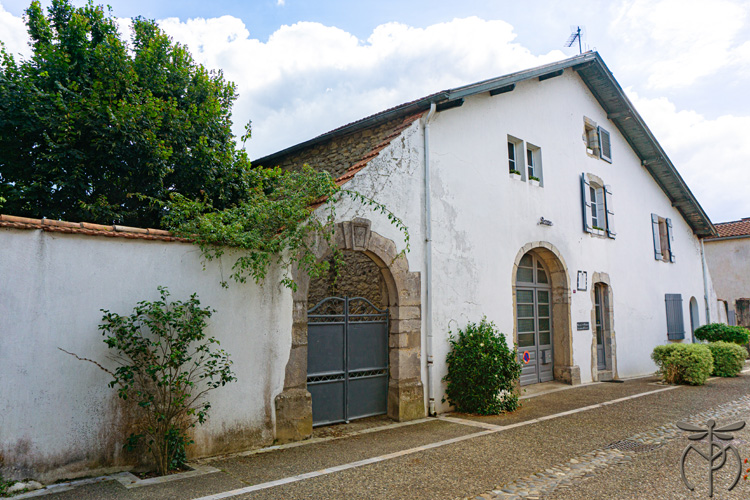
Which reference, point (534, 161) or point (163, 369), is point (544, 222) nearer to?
point (534, 161)

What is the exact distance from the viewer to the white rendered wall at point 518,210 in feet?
24.7

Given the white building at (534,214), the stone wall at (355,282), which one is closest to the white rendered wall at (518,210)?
the white building at (534,214)

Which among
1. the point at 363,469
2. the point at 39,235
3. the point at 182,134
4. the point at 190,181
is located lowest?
the point at 363,469

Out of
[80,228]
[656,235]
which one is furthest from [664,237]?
[80,228]

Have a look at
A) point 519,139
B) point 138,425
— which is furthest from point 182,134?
point 519,139

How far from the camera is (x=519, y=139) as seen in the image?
32.1ft

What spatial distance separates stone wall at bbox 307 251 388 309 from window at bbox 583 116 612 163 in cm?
644

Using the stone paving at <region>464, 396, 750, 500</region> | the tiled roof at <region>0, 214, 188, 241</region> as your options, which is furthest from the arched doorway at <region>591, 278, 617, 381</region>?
the tiled roof at <region>0, 214, 188, 241</region>

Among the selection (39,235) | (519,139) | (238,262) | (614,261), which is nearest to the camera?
(39,235)

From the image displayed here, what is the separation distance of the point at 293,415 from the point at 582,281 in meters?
7.45

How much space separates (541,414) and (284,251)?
14.6 ft

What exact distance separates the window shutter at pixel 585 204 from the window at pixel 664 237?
3.90 m

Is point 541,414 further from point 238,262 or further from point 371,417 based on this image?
point 238,262

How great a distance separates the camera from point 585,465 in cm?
494
